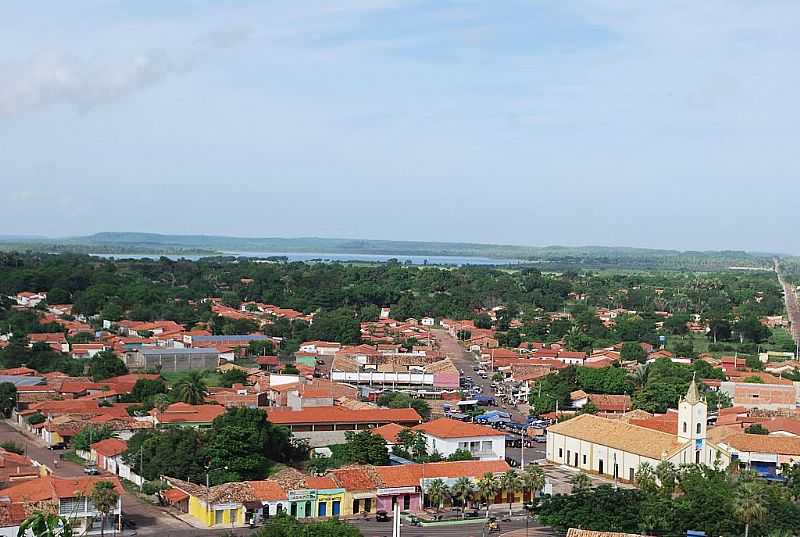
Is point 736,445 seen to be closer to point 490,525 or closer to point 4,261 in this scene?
point 490,525

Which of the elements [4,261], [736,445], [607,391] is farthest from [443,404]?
[4,261]

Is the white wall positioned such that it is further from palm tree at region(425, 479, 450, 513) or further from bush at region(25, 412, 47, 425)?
bush at region(25, 412, 47, 425)

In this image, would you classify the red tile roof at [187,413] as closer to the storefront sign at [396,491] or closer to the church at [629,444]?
the storefront sign at [396,491]

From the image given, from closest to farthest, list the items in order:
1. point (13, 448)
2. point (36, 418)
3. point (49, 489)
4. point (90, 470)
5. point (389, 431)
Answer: point (49, 489)
point (90, 470)
point (13, 448)
point (389, 431)
point (36, 418)

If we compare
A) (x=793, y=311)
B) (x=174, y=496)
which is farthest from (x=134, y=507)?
(x=793, y=311)

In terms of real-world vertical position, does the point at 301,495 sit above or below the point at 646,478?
below

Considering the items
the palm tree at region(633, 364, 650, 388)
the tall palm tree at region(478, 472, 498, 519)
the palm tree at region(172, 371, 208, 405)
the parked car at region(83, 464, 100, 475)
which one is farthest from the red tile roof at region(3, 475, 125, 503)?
the palm tree at region(633, 364, 650, 388)

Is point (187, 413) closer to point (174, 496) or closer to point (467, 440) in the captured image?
point (174, 496)
